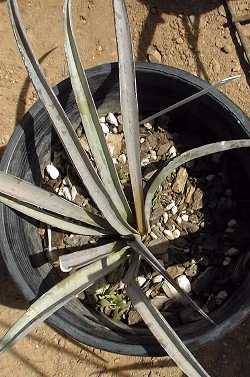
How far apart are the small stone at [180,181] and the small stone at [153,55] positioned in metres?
0.39

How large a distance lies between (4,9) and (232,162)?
80 cm

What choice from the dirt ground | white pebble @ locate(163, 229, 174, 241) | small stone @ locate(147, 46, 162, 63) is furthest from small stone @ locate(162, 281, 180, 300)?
small stone @ locate(147, 46, 162, 63)

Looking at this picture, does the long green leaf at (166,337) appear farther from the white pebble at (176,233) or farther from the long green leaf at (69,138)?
the white pebble at (176,233)

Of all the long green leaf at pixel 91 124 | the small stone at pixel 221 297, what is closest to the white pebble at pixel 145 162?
the long green leaf at pixel 91 124

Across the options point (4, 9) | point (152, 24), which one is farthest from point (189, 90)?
point (4, 9)

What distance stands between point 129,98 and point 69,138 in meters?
0.14

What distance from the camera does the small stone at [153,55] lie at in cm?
171

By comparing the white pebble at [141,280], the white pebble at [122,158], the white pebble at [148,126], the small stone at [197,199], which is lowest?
the white pebble at [141,280]

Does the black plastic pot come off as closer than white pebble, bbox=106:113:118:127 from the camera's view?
Yes

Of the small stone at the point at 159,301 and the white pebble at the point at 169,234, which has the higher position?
the white pebble at the point at 169,234

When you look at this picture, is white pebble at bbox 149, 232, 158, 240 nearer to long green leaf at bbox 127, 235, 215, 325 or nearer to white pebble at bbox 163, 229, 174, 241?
white pebble at bbox 163, 229, 174, 241

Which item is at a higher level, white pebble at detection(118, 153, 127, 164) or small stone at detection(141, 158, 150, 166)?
white pebble at detection(118, 153, 127, 164)

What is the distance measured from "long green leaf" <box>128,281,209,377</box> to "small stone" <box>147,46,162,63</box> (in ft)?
2.35

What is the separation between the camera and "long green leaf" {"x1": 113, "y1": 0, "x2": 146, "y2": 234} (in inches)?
44.3
